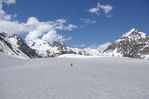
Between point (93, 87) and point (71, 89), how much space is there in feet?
6.12

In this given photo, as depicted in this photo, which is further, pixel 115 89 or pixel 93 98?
pixel 115 89

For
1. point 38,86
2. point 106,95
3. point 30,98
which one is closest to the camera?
point 30,98

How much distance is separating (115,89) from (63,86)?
378cm

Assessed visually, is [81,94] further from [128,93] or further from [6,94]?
[6,94]

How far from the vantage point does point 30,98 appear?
614 inches

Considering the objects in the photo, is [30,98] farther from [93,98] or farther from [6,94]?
[93,98]

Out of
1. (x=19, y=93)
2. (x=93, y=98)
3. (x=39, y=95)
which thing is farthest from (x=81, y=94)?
(x=19, y=93)

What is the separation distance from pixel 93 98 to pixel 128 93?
2.87 m

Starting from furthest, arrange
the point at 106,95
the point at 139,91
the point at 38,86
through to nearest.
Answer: the point at 38,86
the point at 139,91
the point at 106,95

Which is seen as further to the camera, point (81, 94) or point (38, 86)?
point (38, 86)

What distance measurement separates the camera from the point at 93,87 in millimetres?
19812

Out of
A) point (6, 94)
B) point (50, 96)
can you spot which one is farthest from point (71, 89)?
point (6, 94)

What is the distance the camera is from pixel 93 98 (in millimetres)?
16031

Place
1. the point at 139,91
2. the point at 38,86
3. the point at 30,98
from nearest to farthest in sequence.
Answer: the point at 30,98
the point at 139,91
the point at 38,86
